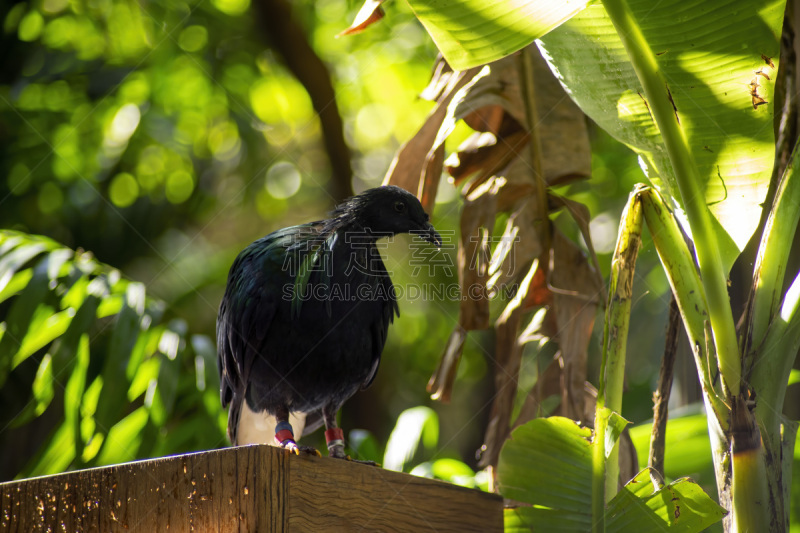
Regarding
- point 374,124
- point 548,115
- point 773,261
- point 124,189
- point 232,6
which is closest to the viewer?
point 773,261

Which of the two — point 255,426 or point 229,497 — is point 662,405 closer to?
point 229,497

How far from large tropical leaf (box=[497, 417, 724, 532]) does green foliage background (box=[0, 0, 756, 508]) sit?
0.85 metres

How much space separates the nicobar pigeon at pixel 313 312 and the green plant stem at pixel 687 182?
549 mm

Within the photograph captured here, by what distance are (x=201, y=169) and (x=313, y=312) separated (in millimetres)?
3072

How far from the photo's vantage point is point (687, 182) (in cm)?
131

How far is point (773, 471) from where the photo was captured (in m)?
1.24

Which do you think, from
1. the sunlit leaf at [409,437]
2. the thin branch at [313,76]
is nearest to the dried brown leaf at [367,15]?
the sunlit leaf at [409,437]

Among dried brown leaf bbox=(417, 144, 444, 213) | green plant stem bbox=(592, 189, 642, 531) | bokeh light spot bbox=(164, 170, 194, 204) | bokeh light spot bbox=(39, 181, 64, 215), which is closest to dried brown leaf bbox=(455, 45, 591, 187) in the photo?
dried brown leaf bbox=(417, 144, 444, 213)

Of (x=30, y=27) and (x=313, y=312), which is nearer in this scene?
(x=313, y=312)

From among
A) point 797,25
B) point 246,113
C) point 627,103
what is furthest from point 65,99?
point 797,25

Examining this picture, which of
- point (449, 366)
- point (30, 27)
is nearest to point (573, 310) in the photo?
point (449, 366)

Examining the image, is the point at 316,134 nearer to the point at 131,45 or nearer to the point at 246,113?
the point at 246,113

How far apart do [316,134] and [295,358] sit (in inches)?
111

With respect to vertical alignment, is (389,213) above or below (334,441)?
above
